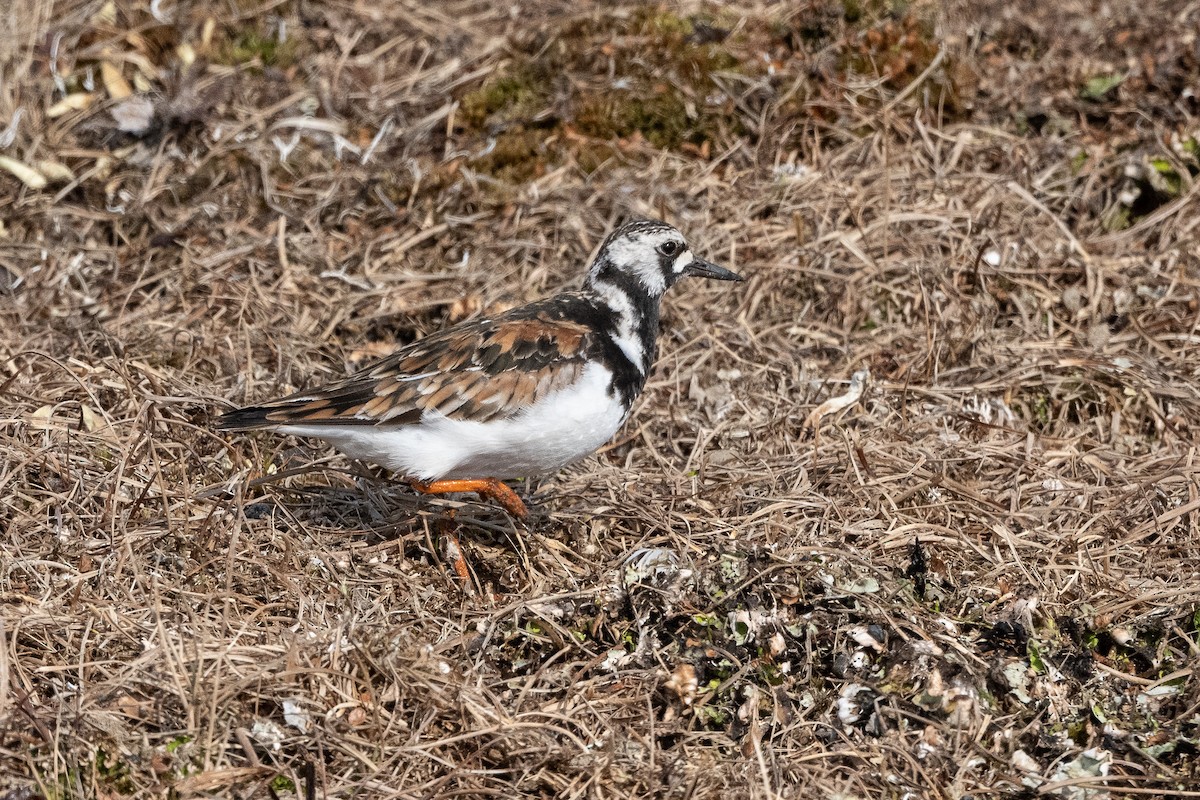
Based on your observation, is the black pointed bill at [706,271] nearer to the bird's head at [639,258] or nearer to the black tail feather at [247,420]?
the bird's head at [639,258]

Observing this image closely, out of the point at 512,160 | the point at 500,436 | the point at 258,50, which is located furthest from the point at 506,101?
the point at 500,436

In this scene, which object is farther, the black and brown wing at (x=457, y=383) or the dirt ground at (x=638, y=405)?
the black and brown wing at (x=457, y=383)

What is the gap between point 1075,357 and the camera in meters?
5.89

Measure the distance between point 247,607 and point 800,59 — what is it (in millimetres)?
4824

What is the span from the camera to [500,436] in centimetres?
460

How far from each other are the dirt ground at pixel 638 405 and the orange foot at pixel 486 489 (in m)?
0.10

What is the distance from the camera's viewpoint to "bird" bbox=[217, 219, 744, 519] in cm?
461

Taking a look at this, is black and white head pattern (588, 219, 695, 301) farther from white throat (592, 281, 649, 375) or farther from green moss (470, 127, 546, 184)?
green moss (470, 127, 546, 184)

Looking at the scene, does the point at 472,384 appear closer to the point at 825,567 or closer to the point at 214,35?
the point at 825,567

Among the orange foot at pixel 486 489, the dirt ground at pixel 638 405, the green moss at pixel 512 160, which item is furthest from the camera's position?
the green moss at pixel 512 160

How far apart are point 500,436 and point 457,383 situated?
11.5 inches

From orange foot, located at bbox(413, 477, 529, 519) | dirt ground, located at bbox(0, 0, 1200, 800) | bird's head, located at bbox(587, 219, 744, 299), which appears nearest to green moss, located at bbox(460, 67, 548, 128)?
dirt ground, located at bbox(0, 0, 1200, 800)

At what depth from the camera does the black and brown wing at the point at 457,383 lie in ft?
15.2

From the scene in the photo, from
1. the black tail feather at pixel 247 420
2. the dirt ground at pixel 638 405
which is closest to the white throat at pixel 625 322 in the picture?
the dirt ground at pixel 638 405
